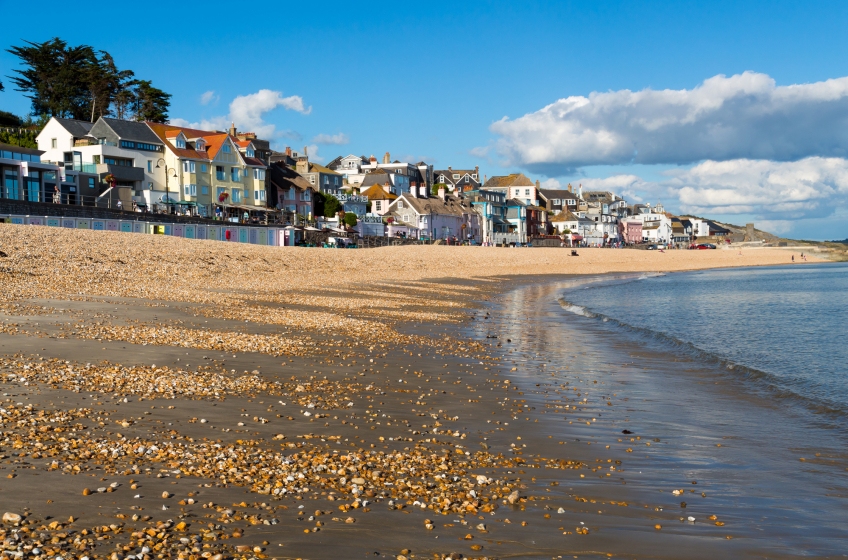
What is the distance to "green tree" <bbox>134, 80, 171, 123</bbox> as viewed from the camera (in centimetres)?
10088

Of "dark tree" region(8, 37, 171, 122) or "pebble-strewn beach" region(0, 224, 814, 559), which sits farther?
"dark tree" region(8, 37, 171, 122)

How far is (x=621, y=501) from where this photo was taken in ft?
22.1

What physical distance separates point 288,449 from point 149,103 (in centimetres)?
10476

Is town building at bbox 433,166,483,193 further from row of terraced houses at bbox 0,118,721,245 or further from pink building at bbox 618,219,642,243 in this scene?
pink building at bbox 618,219,642,243

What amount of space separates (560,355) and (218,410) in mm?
9551

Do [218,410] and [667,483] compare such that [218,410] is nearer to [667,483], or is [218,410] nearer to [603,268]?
[667,483]

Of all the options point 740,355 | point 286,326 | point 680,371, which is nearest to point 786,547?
point 680,371

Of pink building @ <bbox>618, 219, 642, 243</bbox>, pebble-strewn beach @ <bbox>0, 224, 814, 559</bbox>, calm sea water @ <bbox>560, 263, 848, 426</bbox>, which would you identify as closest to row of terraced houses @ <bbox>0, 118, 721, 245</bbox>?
pink building @ <bbox>618, 219, 642, 243</bbox>

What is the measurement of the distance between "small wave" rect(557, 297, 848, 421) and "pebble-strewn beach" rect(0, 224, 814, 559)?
3360mm

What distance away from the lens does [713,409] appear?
37.4 ft

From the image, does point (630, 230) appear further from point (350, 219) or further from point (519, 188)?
point (350, 219)

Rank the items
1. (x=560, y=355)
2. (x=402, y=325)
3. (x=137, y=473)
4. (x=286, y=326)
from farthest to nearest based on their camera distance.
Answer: (x=402, y=325)
(x=286, y=326)
(x=560, y=355)
(x=137, y=473)

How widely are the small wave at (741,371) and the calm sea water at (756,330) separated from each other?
14 millimetres

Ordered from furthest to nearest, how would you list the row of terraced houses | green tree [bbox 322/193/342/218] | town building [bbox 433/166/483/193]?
town building [bbox 433/166/483/193]
green tree [bbox 322/193/342/218]
the row of terraced houses
